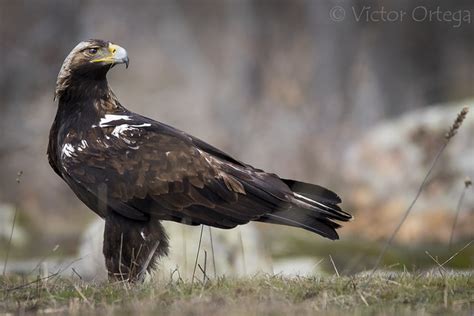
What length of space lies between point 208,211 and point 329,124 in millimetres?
17252

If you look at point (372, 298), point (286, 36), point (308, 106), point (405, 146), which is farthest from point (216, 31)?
point (372, 298)

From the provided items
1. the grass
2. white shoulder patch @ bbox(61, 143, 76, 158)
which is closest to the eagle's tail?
the grass

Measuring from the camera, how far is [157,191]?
7766mm

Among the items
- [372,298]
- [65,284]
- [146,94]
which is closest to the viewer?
[372,298]

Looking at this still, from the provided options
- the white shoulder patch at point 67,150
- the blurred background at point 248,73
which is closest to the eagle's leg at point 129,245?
the white shoulder patch at point 67,150

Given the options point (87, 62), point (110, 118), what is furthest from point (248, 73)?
point (110, 118)

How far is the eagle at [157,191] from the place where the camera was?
302 inches

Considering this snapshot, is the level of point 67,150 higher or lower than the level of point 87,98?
lower

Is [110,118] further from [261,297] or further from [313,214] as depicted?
[261,297]

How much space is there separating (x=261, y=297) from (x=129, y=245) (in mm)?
1836

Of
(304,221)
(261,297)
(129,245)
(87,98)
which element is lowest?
(261,297)

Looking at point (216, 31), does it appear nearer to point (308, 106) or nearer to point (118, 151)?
point (308, 106)

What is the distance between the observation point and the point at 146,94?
28.7 m

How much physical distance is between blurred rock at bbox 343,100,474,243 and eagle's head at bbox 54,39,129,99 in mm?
8807
